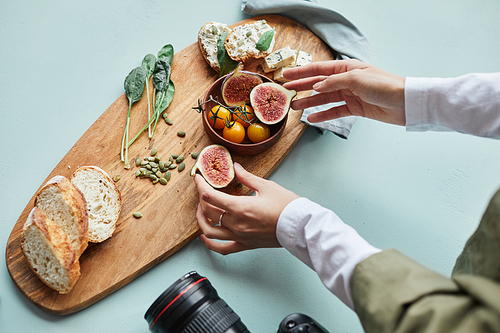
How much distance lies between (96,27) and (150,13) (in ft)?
1.26

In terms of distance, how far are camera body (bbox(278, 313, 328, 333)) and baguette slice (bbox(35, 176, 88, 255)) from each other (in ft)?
3.52

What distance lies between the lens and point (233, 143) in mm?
1799

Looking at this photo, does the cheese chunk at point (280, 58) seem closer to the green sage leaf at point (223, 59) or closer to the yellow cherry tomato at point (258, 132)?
the green sage leaf at point (223, 59)

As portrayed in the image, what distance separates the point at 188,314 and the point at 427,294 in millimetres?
983

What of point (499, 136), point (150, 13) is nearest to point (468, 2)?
point (499, 136)

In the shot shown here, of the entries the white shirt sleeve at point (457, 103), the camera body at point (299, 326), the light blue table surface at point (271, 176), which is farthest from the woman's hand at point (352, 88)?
the camera body at point (299, 326)

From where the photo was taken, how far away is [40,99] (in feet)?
6.68

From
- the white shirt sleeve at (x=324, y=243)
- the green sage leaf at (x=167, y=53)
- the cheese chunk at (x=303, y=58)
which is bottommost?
the white shirt sleeve at (x=324, y=243)

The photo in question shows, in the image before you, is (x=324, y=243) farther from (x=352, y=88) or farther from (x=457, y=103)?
(x=457, y=103)

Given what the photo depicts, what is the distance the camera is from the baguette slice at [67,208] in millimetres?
1617

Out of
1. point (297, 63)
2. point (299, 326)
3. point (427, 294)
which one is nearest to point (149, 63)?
point (297, 63)

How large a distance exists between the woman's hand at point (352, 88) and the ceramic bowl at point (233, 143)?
205 mm

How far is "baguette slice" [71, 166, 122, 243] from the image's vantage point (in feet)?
5.72

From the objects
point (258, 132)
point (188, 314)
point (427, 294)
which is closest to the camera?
point (427, 294)
